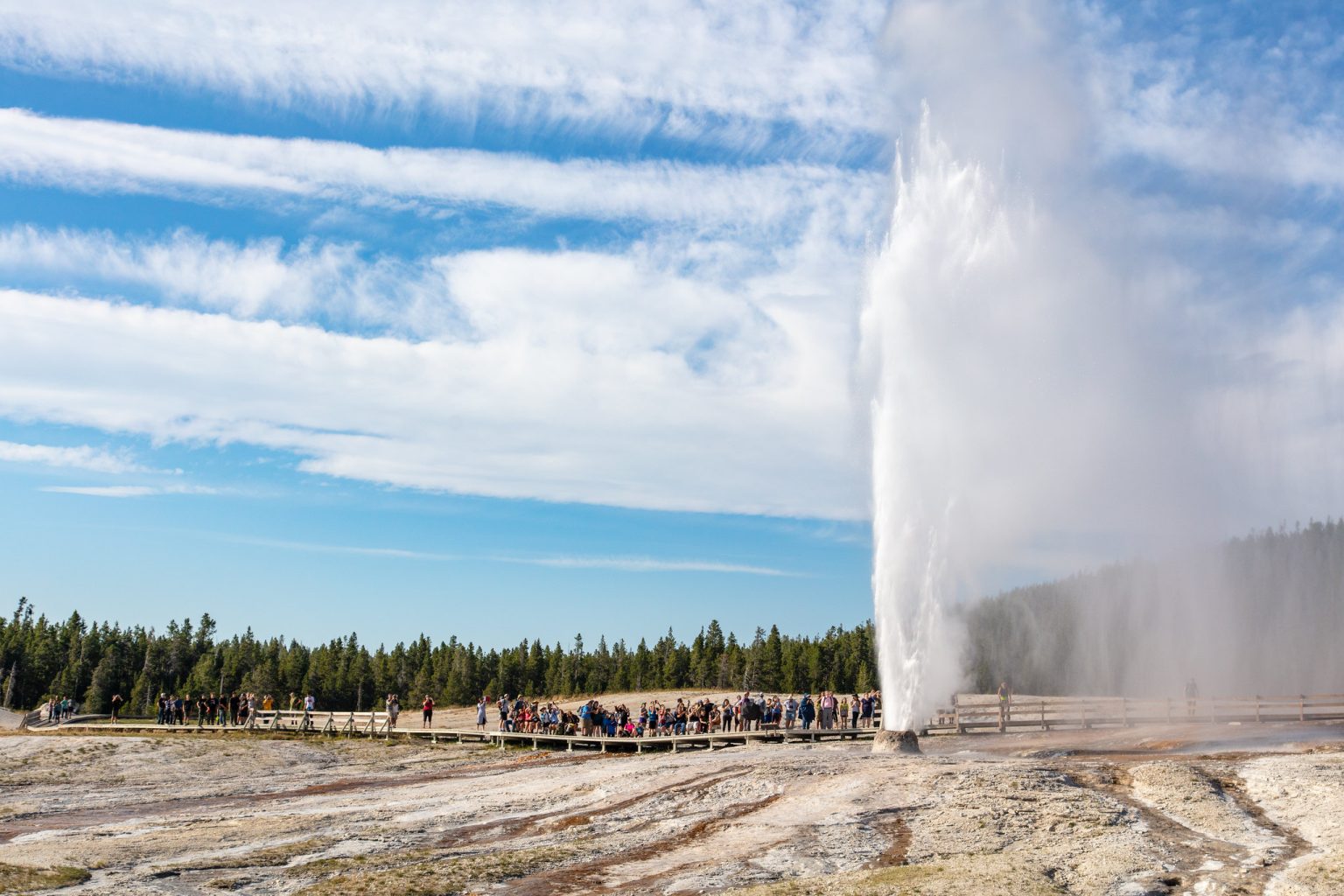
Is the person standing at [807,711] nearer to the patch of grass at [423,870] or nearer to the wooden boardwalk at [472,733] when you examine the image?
the wooden boardwalk at [472,733]

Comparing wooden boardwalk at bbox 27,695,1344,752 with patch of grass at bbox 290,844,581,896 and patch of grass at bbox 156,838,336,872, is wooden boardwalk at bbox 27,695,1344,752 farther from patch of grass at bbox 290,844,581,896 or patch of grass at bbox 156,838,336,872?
patch of grass at bbox 290,844,581,896

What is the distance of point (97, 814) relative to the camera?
86.8 ft

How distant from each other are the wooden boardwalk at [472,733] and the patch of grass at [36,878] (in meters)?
22.0

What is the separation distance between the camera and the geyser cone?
2884cm

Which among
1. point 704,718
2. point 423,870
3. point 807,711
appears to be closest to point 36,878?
point 423,870

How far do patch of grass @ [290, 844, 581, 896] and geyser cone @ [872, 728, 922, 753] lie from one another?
11.6 meters

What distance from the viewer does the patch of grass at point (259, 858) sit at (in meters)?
18.4

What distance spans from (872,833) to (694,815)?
407 centimetres

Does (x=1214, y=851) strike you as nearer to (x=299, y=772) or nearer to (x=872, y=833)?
(x=872, y=833)

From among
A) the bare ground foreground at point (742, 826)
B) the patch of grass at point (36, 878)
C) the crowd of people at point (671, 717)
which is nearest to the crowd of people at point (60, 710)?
the crowd of people at point (671, 717)

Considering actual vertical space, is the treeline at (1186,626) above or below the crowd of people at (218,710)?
above

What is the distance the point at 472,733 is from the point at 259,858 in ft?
90.6

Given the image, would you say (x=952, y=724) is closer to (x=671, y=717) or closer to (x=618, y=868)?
(x=671, y=717)

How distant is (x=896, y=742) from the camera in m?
29.0
